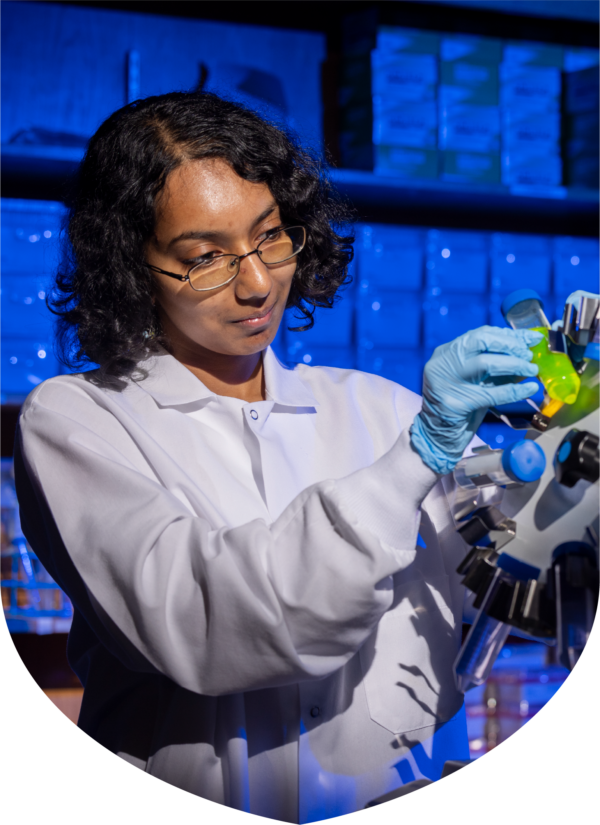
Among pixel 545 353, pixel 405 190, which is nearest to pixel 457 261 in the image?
pixel 405 190

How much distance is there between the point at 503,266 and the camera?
6.95 ft

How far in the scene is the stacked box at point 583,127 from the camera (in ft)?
6.92

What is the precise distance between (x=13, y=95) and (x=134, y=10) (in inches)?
18.2

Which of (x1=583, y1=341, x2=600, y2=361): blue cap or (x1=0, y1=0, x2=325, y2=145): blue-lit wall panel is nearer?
(x1=583, y1=341, x2=600, y2=361): blue cap

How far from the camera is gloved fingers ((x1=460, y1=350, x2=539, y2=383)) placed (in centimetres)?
84

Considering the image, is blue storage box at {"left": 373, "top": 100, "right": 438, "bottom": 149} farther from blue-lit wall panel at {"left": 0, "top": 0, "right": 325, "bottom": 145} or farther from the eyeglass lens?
the eyeglass lens

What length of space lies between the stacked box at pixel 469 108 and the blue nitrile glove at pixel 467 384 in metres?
1.37

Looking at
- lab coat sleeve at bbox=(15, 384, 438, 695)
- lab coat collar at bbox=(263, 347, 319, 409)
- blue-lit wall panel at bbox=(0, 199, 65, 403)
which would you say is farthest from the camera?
blue-lit wall panel at bbox=(0, 199, 65, 403)

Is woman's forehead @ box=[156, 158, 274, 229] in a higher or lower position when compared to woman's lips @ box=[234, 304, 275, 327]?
higher

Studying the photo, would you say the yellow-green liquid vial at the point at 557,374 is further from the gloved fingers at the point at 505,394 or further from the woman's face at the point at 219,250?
the woman's face at the point at 219,250

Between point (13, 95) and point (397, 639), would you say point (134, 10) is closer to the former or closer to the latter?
point (13, 95)

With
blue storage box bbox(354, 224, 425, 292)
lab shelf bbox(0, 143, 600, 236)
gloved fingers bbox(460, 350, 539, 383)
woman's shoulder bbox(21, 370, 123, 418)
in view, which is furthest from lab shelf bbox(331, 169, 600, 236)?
gloved fingers bbox(460, 350, 539, 383)

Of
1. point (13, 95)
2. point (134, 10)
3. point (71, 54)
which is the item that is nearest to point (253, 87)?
point (134, 10)

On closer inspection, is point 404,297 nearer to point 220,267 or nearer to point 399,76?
point 399,76
